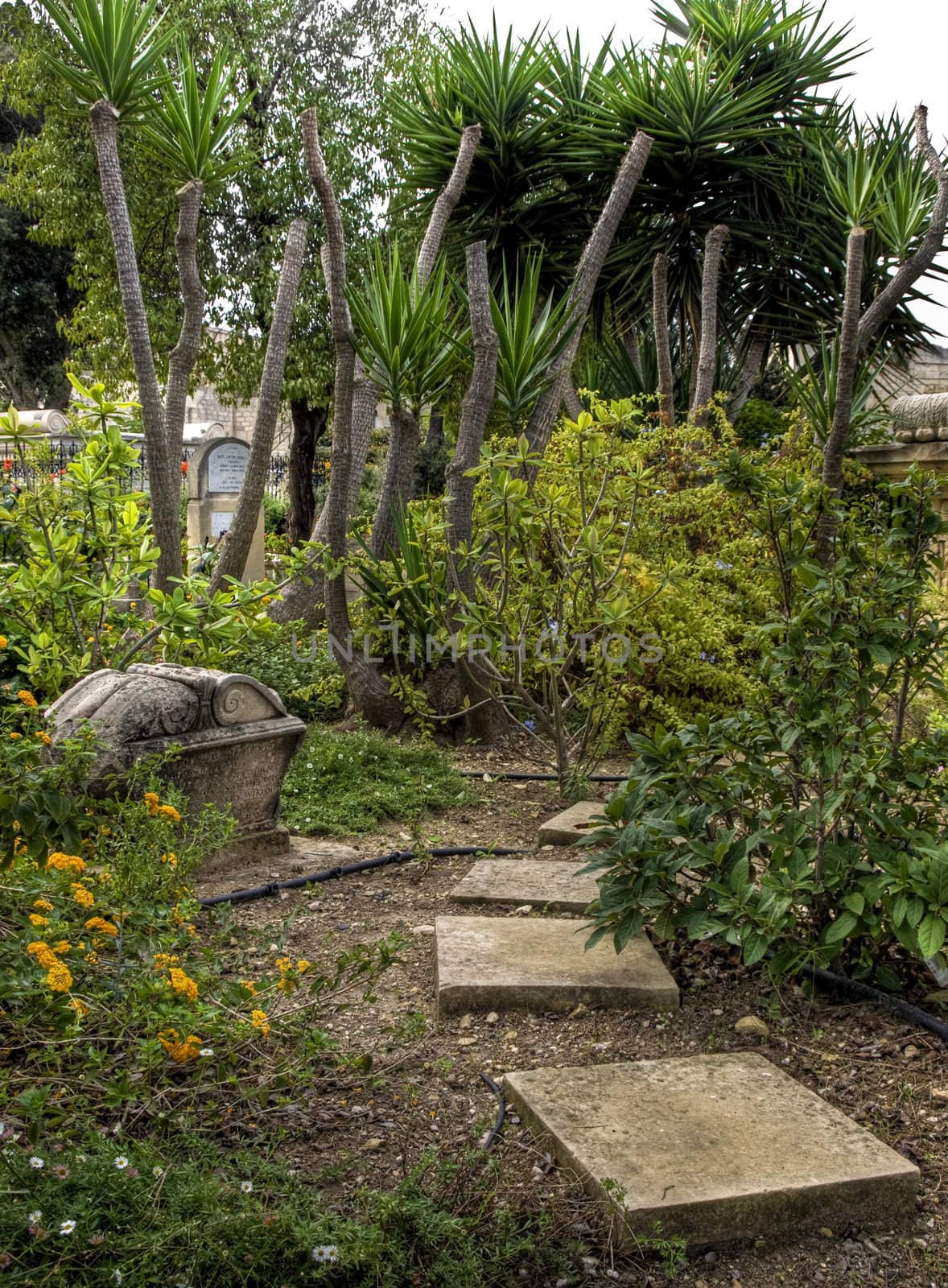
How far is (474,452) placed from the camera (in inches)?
223

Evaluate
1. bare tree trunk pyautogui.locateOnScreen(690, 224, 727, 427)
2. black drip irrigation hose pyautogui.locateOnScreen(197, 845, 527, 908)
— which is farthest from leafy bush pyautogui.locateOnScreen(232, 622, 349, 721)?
bare tree trunk pyautogui.locateOnScreen(690, 224, 727, 427)

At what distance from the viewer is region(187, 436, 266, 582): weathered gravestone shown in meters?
12.9

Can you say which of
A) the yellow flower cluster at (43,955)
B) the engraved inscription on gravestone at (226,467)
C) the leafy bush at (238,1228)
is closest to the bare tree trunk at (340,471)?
the yellow flower cluster at (43,955)

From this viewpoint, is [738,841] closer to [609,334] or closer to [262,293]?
[609,334]

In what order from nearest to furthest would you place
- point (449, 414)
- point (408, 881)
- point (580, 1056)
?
1. point (580, 1056)
2. point (408, 881)
3. point (449, 414)

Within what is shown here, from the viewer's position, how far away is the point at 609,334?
976 cm

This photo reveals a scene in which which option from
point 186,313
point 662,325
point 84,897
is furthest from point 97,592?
point 662,325

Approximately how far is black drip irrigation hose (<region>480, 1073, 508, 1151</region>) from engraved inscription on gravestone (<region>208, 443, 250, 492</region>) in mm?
11992

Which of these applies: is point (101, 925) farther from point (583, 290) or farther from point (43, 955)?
point (583, 290)

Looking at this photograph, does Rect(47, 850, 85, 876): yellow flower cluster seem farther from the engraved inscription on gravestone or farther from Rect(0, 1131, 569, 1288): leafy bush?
the engraved inscription on gravestone

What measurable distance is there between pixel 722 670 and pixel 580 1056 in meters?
3.28

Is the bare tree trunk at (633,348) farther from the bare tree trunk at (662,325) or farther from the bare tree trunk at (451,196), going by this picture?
the bare tree trunk at (451,196)

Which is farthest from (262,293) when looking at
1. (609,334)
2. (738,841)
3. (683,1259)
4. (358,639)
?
(683,1259)

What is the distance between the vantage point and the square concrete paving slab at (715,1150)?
1.88 metres
